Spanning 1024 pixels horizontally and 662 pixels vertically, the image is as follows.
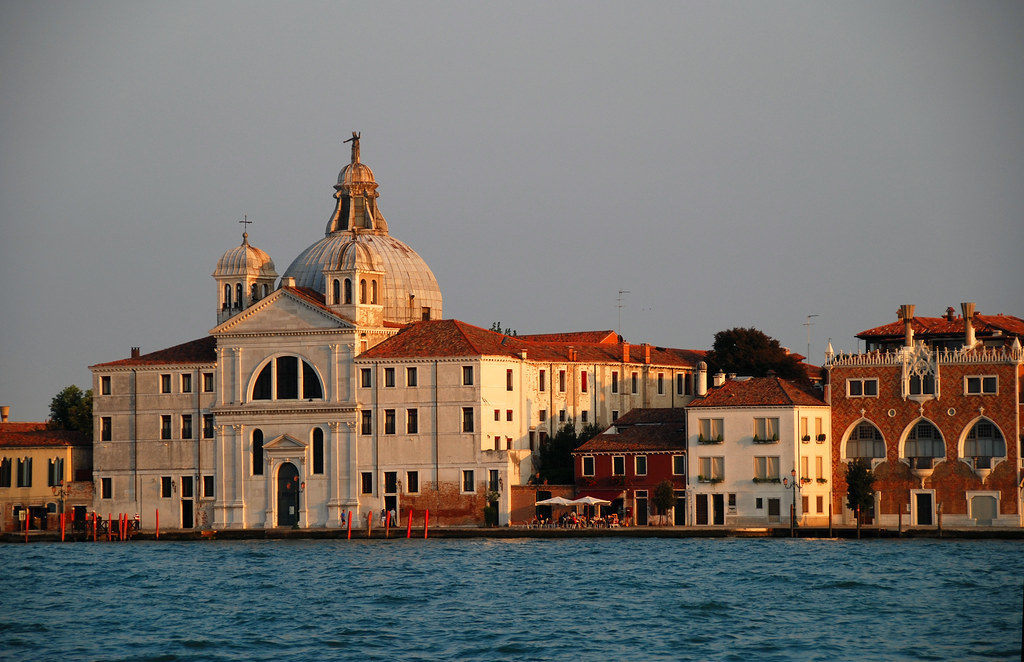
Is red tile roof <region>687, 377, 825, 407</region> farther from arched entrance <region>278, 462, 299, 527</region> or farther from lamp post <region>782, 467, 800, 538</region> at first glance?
arched entrance <region>278, 462, 299, 527</region>

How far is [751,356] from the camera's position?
82.2 m

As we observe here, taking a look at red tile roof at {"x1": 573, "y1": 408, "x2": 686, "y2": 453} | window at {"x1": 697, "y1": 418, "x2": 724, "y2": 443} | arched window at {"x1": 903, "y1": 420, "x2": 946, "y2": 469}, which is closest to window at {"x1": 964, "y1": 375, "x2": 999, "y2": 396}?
arched window at {"x1": 903, "y1": 420, "x2": 946, "y2": 469}

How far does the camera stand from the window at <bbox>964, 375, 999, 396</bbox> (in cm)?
6569

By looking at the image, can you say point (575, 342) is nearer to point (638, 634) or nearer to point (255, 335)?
point (255, 335)

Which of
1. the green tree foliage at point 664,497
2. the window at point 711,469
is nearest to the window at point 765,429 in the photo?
the window at point 711,469

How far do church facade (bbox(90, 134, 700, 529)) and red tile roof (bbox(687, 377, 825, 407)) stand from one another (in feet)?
24.7

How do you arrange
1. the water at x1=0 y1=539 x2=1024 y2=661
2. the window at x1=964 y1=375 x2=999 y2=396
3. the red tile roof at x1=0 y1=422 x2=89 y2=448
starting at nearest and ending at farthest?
the water at x1=0 y1=539 x2=1024 y2=661 → the window at x1=964 y1=375 x2=999 y2=396 → the red tile roof at x1=0 y1=422 x2=89 y2=448

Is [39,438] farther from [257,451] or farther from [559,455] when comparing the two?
[559,455]

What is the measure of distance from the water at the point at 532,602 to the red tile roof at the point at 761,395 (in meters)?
6.15

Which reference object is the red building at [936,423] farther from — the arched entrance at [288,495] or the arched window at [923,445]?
the arched entrance at [288,495]

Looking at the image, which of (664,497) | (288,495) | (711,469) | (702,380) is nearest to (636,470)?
(664,497)

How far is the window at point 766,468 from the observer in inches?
2675

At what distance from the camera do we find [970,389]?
66.1 m

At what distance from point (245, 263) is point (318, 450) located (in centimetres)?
872
